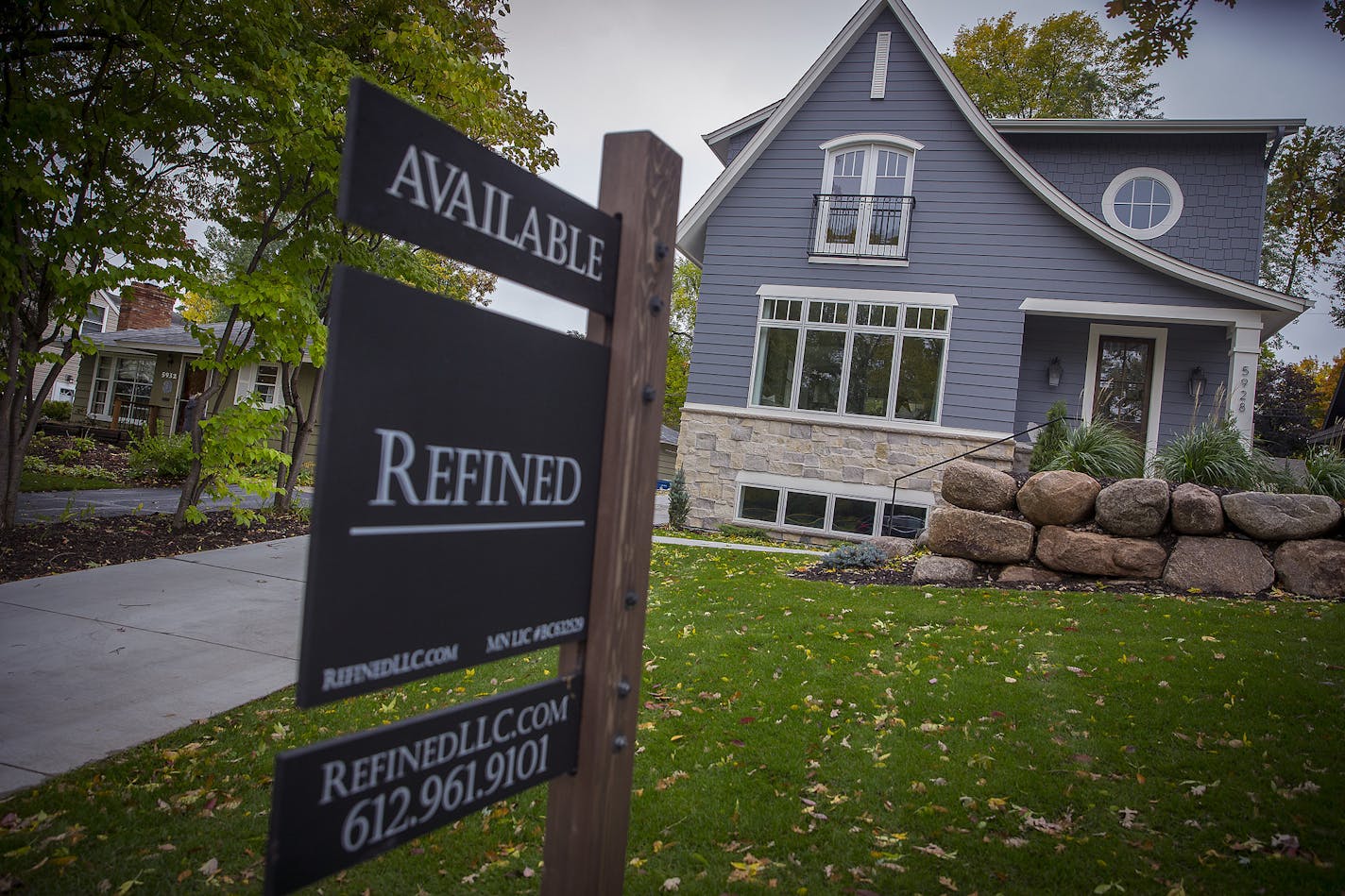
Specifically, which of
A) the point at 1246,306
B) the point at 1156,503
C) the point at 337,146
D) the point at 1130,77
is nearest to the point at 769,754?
the point at 1156,503

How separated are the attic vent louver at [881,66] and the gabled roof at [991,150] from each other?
34cm

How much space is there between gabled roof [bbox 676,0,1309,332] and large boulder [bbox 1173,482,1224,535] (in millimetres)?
4744

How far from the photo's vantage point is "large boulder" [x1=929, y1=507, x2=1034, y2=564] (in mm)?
8188

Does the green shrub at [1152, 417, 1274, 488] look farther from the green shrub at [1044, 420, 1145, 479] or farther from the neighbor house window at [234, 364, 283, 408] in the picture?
the neighbor house window at [234, 364, 283, 408]

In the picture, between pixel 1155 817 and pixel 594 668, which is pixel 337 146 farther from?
pixel 1155 817

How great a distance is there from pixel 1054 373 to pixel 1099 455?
405 centimetres

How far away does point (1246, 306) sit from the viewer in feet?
36.8

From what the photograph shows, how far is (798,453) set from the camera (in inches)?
509

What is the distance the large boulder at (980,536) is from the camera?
819 centimetres

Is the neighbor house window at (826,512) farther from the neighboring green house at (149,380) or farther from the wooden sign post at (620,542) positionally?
the neighboring green house at (149,380)

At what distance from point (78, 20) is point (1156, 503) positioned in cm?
1081

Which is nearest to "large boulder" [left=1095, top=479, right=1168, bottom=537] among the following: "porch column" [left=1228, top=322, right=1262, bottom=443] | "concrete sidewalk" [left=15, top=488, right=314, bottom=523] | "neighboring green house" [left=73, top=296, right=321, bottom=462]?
"porch column" [left=1228, top=322, right=1262, bottom=443]

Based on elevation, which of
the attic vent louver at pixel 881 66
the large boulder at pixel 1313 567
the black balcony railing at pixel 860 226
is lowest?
the large boulder at pixel 1313 567

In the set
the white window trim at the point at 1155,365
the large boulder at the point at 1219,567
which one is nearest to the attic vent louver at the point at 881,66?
the white window trim at the point at 1155,365
